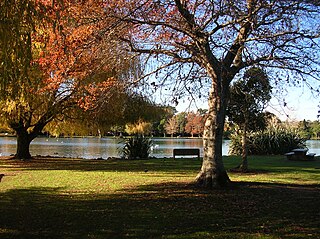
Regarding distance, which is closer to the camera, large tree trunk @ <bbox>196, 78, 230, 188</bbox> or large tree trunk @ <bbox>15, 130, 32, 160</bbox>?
large tree trunk @ <bbox>196, 78, 230, 188</bbox>

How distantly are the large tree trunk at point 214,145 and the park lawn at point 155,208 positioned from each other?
45 centimetres

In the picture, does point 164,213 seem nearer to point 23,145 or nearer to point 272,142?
point 23,145

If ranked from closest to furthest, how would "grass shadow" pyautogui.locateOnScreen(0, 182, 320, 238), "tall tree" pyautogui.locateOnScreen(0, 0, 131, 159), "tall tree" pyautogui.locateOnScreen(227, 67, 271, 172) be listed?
"grass shadow" pyautogui.locateOnScreen(0, 182, 320, 238)
"tall tree" pyautogui.locateOnScreen(0, 0, 131, 159)
"tall tree" pyautogui.locateOnScreen(227, 67, 271, 172)

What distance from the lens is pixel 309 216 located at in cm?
727

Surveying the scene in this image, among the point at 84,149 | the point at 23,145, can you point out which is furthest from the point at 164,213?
the point at 84,149

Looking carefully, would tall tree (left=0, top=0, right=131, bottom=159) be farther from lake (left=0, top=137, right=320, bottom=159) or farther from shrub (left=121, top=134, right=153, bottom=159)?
lake (left=0, top=137, right=320, bottom=159)

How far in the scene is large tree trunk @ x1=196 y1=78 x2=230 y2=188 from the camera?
10672mm

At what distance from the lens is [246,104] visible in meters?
15.6

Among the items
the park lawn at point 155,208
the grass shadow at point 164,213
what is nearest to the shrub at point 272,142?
the park lawn at point 155,208

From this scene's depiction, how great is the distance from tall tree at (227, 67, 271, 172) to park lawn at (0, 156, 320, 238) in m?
2.83

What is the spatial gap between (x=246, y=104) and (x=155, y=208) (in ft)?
28.5

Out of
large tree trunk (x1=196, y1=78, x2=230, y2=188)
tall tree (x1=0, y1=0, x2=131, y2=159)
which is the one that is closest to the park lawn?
large tree trunk (x1=196, y1=78, x2=230, y2=188)

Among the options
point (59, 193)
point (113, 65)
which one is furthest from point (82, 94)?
point (59, 193)

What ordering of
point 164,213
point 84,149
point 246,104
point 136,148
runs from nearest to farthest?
point 164,213, point 246,104, point 136,148, point 84,149
